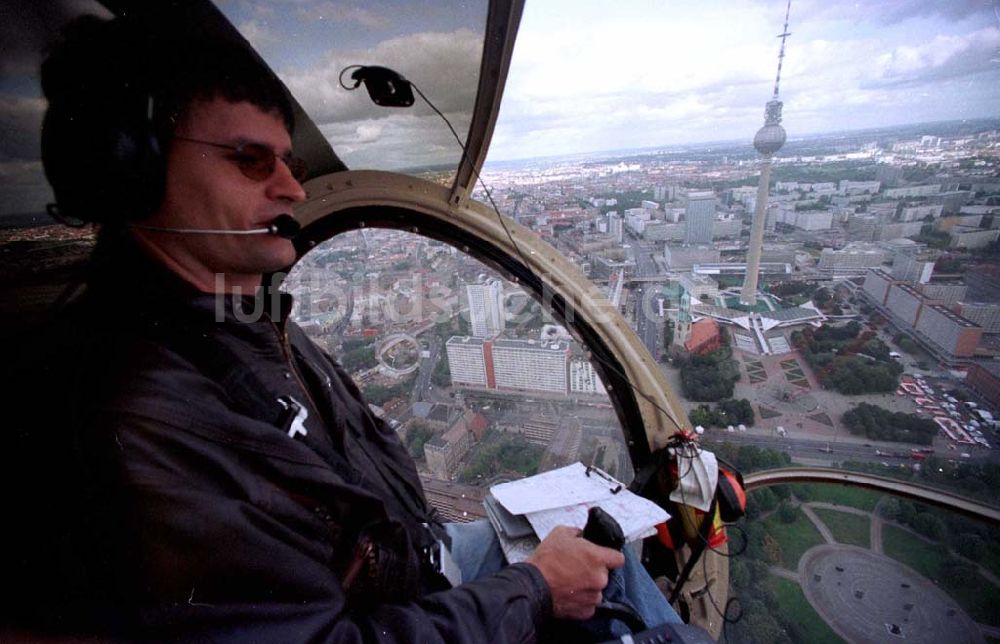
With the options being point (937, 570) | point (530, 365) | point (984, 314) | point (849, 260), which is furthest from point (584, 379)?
point (937, 570)

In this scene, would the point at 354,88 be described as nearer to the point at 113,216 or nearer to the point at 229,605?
the point at 113,216

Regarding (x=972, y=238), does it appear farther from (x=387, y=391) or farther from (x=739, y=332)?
(x=387, y=391)

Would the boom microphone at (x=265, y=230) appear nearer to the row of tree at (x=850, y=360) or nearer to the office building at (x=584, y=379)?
the office building at (x=584, y=379)

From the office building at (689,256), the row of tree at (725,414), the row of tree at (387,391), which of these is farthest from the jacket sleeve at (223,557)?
the office building at (689,256)

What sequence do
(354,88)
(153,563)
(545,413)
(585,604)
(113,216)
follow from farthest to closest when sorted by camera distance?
(545,413) → (354,88) → (585,604) → (113,216) → (153,563)

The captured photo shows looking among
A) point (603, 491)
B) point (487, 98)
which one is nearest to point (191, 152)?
point (487, 98)
